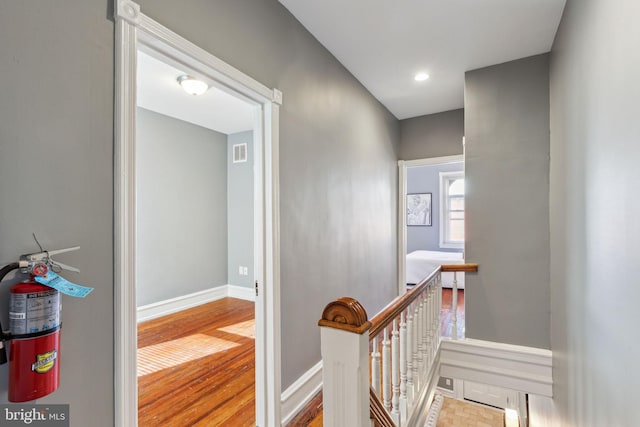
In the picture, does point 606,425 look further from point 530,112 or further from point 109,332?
point 530,112

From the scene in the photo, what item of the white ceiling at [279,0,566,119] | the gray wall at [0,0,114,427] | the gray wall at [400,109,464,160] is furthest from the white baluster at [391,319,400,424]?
the gray wall at [400,109,464,160]

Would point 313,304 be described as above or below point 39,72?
below

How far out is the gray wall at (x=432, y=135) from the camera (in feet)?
13.3

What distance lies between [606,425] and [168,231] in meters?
4.49

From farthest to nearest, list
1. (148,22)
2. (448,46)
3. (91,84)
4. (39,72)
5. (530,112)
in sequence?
(530,112), (448,46), (148,22), (91,84), (39,72)

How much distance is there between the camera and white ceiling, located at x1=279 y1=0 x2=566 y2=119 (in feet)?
7.00

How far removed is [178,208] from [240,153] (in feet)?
4.41

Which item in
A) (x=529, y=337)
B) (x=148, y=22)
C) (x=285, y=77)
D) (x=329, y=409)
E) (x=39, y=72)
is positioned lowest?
(x=529, y=337)

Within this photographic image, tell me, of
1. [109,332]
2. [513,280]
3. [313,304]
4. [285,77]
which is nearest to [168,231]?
[313,304]

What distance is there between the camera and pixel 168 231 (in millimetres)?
4242

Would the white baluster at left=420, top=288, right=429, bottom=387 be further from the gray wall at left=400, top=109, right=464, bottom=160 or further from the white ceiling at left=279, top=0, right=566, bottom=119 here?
the gray wall at left=400, top=109, right=464, bottom=160

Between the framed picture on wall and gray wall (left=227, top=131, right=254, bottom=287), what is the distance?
4.79 m

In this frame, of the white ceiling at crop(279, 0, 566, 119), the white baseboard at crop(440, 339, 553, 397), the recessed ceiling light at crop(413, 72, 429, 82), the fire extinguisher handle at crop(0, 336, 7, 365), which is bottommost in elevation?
the white baseboard at crop(440, 339, 553, 397)

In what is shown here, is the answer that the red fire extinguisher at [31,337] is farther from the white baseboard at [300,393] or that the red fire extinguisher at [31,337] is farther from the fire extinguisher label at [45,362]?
the white baseboard at [300,393]
